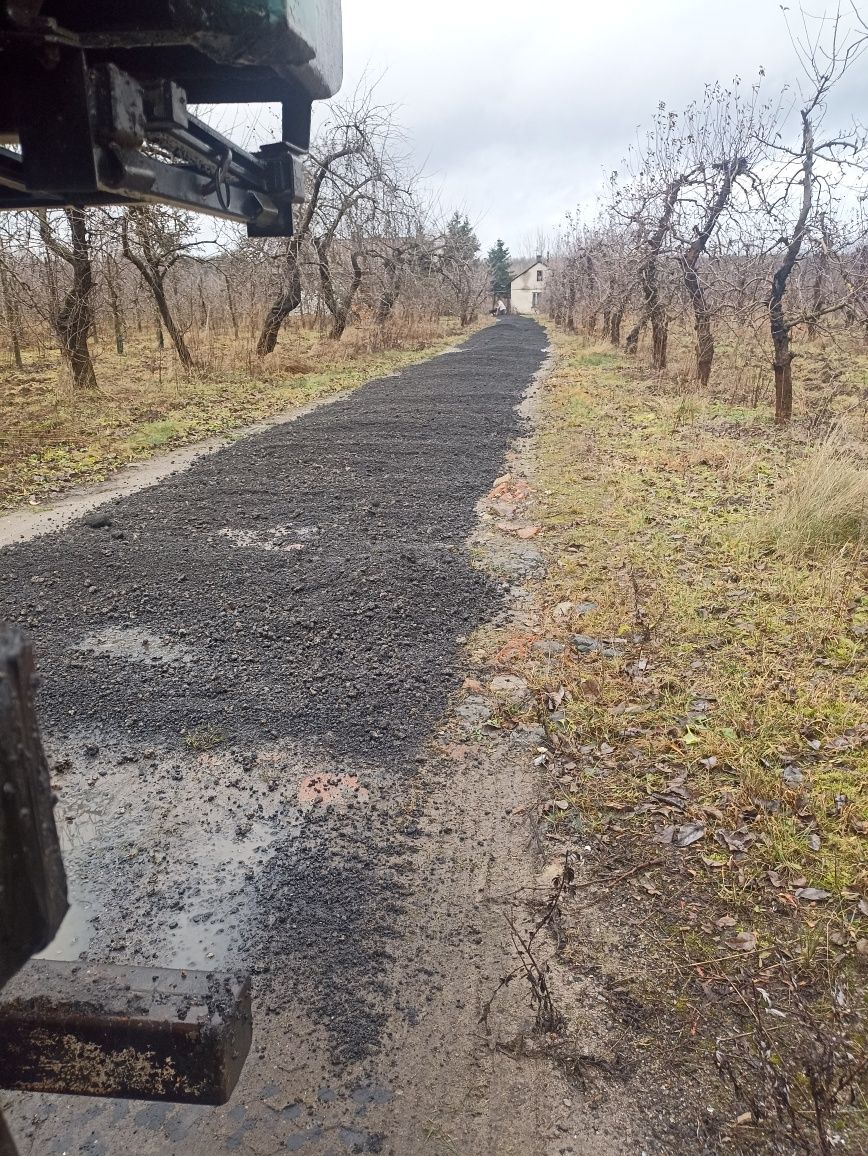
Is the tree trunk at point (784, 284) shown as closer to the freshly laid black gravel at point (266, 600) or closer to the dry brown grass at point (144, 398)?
the freshly laid black gravel at point (266, 600)

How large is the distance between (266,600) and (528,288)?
91.6 meters

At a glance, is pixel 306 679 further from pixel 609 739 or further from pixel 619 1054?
pixel 619 1054

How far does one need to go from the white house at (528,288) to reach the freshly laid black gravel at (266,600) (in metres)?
87.0

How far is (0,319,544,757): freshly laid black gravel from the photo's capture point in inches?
147

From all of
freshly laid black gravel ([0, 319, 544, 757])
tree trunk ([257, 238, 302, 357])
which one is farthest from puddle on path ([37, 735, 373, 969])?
tree trunk ([257, 238, 302, 357])

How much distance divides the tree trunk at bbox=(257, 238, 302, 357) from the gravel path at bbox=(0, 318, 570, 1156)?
1403 cm

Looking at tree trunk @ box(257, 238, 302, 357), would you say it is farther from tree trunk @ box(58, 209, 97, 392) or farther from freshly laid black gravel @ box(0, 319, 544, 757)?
freshly laid black gravel @ box(0, 319, 544, 757)

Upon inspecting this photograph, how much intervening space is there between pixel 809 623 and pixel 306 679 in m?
2.96

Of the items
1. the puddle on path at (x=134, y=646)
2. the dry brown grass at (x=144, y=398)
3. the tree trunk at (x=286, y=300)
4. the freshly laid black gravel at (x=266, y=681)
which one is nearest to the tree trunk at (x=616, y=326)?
the dry brown grass at (x=144, y=398)

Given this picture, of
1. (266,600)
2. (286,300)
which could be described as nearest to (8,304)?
(286,300)

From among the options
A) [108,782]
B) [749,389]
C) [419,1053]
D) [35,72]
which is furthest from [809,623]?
[749,389]

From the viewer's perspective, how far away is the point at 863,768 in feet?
10.4

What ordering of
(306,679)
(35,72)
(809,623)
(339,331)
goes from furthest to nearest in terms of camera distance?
(339,331), (809,623), (306,679), (35,72)

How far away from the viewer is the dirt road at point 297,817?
1907mm
